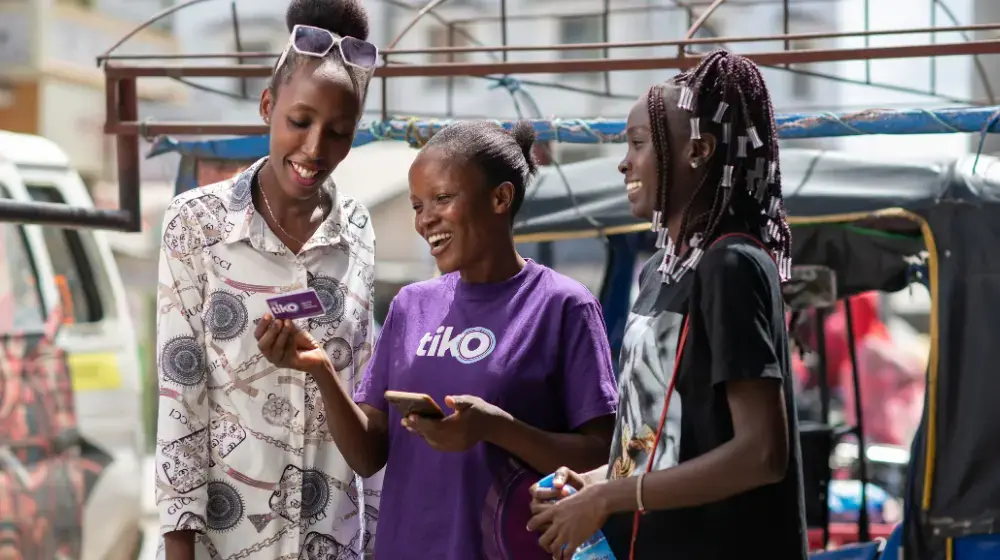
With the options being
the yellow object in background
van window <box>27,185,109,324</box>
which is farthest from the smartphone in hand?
van window <box>27,185,109,324</box>

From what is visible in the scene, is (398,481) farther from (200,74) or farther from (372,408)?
(200,74)

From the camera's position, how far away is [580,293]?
92.0 inches

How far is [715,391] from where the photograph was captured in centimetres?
187


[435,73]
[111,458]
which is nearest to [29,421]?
[111,458]

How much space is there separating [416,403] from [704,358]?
1.59 feet

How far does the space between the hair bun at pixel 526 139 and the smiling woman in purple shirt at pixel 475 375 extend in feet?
0.17

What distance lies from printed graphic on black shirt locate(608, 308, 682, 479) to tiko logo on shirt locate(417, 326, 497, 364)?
311mm

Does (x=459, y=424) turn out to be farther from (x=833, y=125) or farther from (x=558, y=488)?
(x=833, y=125)

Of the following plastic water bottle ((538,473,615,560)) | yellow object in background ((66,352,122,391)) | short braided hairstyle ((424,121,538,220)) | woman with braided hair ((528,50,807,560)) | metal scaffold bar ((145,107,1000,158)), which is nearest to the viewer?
woman with braided hair ((528,50,807,560))

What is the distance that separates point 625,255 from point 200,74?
207cm

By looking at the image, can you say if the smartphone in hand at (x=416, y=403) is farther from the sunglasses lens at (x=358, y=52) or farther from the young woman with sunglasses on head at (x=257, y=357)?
the sunglasses lens at (x=358, y=52)

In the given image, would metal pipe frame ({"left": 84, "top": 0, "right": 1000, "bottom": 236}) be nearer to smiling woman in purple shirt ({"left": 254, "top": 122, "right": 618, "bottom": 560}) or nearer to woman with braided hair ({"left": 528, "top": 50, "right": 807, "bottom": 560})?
smiling woman in purple shirt ({"left": 254, "top": 122, "right": 618, "bottom": 560})

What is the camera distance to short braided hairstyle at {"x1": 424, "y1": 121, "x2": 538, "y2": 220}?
93.1 inches

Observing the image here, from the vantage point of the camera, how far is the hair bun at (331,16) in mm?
2594
